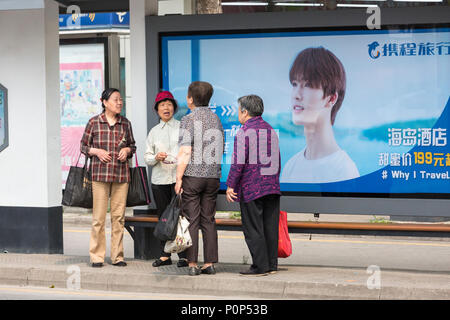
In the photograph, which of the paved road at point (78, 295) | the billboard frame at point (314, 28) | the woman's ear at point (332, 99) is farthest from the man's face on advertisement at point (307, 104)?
the paved road at point (78, 295)

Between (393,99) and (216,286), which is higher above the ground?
(393,99)

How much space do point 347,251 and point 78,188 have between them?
4.50m

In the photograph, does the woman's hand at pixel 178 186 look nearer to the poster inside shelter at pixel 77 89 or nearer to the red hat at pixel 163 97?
the red hat at pixel 163 97

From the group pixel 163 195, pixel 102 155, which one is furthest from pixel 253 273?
pixel 102 155

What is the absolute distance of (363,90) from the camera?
843cm

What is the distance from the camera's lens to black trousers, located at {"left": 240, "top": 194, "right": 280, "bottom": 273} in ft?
25.2

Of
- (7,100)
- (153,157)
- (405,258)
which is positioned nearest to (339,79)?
(153,157)

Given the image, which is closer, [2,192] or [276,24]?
[276,24]

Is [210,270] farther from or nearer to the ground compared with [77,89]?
nearer to the ground

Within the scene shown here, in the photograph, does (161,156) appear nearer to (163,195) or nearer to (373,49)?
(163,195)

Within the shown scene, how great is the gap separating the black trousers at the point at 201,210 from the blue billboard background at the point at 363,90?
3.32 ft

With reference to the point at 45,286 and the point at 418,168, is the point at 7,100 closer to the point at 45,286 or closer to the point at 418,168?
the point at 45,286

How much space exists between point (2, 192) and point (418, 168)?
4.79m

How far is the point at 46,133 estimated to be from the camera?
9125 millimetres
